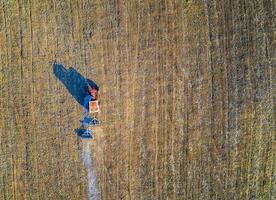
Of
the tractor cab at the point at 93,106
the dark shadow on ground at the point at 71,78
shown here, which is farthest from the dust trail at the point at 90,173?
the dark shadow on ground at the point at 71,78

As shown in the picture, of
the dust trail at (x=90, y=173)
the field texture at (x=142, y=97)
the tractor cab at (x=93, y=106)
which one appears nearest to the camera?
the tractor cab at (x=93, y=106)

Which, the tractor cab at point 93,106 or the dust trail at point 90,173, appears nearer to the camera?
the tractor cab at point 93,106

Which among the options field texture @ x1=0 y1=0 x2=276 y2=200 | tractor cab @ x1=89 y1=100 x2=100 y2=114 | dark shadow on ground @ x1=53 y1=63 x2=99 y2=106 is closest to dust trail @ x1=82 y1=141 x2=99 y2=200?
field texture @ x1=0 y1=0 x2=276 y2=200

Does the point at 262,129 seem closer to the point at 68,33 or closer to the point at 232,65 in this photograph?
the point at 232,65

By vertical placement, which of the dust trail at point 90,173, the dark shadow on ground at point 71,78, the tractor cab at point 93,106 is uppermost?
the dark shadow on ground at point 71,78

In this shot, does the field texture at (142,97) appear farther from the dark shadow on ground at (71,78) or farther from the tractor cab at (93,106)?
the tractor cab at (93,106)

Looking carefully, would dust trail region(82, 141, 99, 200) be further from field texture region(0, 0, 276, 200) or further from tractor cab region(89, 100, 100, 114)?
tractor cab region(89, 100, 100, 114)

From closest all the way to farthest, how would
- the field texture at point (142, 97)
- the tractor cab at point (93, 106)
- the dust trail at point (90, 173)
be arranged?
the tractor cab at point (93, 106) < the field texture at point (142, 97) < the dust trail at point (90, 173)

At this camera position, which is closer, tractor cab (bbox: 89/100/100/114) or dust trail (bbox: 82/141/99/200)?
tractor cab (bbox: 89/100/100/114)
